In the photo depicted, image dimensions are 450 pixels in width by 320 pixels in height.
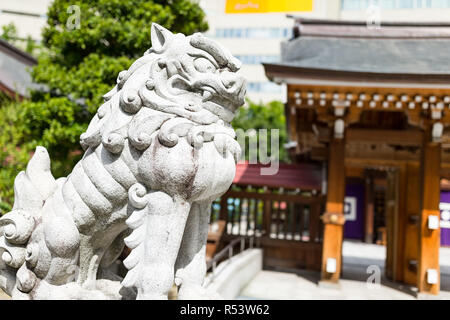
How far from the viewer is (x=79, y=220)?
2.37m

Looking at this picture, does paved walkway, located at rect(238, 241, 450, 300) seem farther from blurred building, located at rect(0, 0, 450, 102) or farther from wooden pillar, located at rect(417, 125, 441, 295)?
blurred building, located at rect(0, 0, 450, 102)

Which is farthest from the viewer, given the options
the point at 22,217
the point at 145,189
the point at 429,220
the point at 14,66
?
the point at 14,66

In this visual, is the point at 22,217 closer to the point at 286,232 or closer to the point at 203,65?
the point at 203,65

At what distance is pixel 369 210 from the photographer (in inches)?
673

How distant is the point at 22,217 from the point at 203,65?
1460mm

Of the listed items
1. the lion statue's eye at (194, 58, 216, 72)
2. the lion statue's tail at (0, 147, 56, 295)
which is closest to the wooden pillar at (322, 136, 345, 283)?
Answer: the lion statue's eye at (194, 58, 216, 72)

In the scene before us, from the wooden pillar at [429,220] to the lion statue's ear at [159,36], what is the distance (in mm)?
5920

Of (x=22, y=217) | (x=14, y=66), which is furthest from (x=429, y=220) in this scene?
(x=14, y=66)

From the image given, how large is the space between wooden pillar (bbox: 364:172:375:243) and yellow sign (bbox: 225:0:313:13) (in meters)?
10.6

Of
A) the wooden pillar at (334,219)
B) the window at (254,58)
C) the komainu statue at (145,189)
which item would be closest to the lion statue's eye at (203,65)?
the komainu statue at (145,189)

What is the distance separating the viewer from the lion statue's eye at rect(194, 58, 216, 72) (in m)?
2.37

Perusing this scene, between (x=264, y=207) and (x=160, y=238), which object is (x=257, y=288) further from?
(x=160, y=238)

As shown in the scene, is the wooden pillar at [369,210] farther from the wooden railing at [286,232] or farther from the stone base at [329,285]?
the stone base at [329,285]

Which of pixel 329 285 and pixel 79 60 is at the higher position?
pixel 79 60
